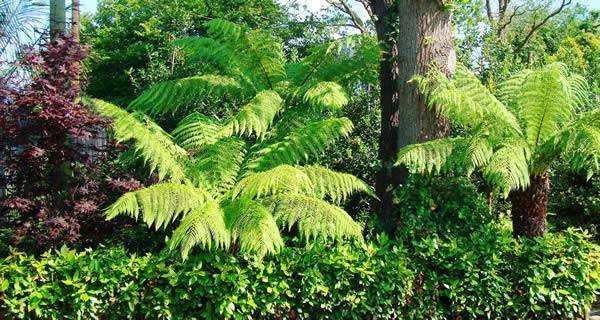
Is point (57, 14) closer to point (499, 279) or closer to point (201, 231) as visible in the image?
point (201, 231)

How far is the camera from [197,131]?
5.20m

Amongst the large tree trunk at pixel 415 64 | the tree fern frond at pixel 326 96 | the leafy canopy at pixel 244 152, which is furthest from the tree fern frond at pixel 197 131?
the large tree trunk at pixel 415 64

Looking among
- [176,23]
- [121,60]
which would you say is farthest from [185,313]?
[121,60]

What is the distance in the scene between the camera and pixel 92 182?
187 inches

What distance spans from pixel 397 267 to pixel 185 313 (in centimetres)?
144

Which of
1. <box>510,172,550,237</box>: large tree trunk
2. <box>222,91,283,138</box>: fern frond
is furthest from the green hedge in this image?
<box>222,91,283,138</box>: fern frond

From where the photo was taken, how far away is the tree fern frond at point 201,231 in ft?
12.1

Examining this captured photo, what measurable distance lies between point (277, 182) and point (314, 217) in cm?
33

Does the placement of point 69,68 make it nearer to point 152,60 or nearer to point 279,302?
point 279,302

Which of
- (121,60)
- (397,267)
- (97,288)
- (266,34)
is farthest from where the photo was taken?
(121,60)

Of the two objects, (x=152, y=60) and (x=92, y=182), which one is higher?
(x=152, y=60)

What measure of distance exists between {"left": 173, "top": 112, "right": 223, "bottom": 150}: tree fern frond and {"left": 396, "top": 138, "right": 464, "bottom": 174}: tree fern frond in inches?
58.4

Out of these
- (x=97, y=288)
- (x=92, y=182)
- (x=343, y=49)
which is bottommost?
(x=97, y=288)

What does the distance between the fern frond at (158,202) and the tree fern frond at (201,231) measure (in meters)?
0.17
